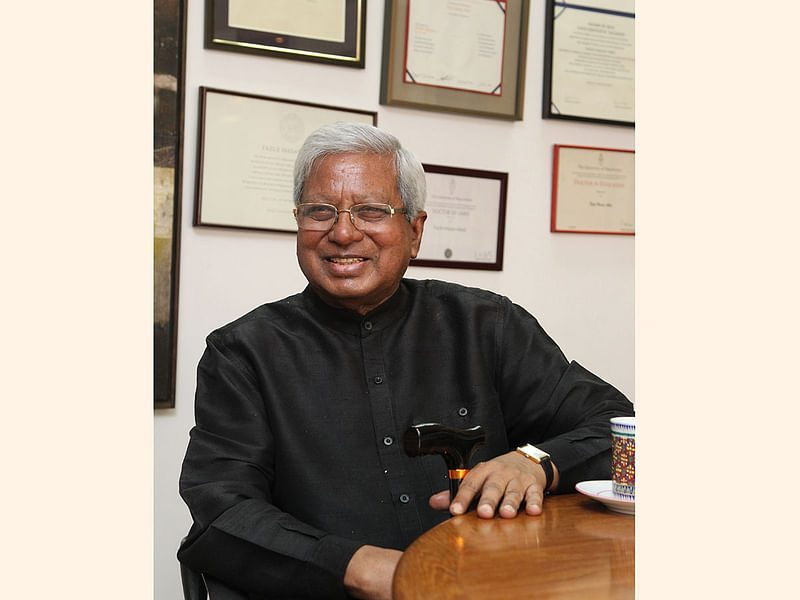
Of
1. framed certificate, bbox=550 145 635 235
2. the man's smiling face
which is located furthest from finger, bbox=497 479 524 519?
framed certificate, bbox=550 145 635 235

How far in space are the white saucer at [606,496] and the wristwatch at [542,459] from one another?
5 cm

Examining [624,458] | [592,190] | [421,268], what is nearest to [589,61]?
[592,190]

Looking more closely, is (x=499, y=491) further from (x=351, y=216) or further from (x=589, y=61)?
(x=589, y=61)

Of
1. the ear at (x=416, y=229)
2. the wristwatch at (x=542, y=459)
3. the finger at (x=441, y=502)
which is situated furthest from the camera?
the ear at (x=416, y=229)

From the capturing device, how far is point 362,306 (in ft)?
5.71

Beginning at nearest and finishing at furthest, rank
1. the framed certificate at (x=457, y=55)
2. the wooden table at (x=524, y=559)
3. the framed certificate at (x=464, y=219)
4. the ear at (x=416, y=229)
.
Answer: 1. the wooden table at (x=524, y=559)
2. the ear at (x=416, y=229)
3. the framed certificate at (x=457, y=55)
4. the framed certificate at (x=464, y=219)

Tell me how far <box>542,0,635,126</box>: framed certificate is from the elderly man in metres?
1.32

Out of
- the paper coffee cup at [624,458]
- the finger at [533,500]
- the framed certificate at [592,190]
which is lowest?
the finger at [533,500]

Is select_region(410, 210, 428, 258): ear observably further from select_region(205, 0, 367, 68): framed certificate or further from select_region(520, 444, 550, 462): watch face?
select_region(205, 0, 367, 68): framed certificate

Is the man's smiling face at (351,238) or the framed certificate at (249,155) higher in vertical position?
the framed certificate at (249,155)

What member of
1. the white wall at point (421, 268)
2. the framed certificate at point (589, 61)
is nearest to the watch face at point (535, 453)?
the white wall at point (421, 268)

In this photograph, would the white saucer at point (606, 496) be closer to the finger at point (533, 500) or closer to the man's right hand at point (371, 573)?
the finger at point (533, 500)

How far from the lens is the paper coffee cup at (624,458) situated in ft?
3.69
